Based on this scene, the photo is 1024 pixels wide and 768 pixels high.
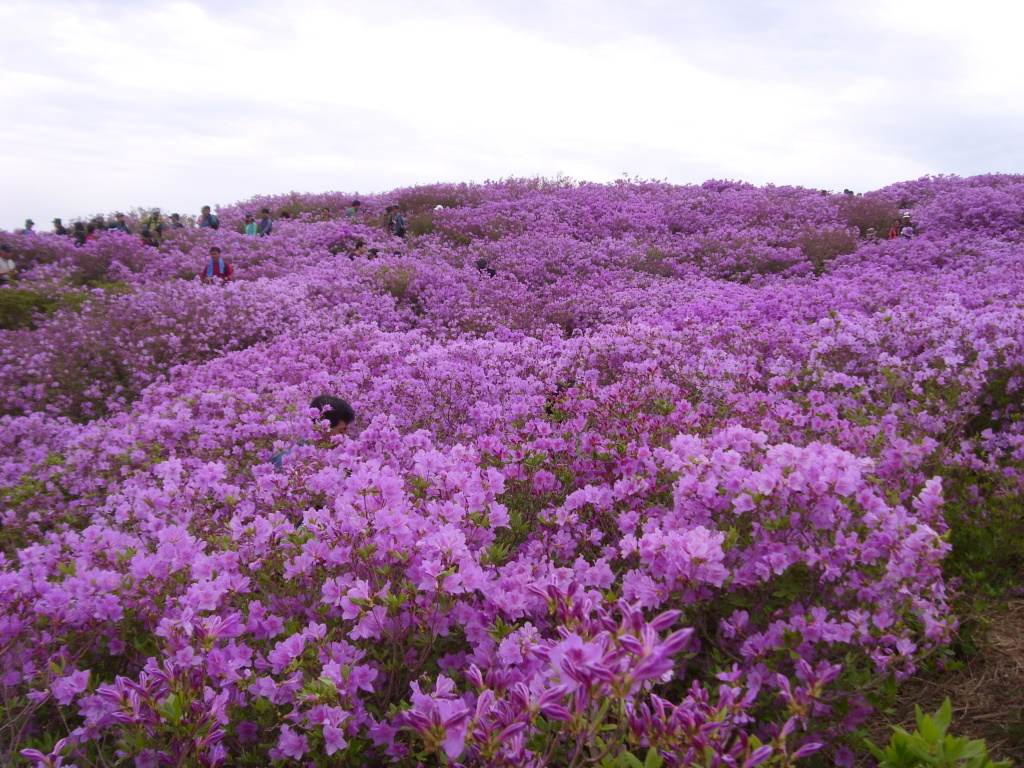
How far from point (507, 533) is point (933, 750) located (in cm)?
248

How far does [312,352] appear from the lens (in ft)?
34.7

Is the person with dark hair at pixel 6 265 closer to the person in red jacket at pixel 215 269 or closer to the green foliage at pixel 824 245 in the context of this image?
the person in red jacket at pixel 215 269

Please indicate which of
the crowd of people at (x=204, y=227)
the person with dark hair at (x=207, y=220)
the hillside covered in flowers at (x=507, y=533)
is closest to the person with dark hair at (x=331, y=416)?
the hillside covered in flowers at (x=507, y=533)

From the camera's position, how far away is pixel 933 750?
178cm

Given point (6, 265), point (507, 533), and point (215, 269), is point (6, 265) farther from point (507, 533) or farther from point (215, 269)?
point (507, 533)

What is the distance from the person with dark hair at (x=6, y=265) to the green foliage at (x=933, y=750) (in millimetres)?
20714

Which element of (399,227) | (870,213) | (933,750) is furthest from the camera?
(399,227)

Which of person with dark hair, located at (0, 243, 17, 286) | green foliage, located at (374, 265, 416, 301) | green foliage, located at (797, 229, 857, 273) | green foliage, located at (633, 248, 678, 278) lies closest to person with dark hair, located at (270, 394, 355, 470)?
green foliage, located at (374, 265, 416, 301)

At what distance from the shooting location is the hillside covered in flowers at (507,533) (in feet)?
7.06

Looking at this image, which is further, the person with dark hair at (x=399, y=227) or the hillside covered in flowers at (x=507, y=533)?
the person with dark hair at (x=399, y=227)

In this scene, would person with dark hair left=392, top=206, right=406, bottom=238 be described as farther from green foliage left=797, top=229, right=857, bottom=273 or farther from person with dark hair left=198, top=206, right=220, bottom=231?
green foliage left=797, top=229, right=857, bottom=273

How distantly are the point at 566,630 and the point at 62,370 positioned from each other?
12003 millimetres

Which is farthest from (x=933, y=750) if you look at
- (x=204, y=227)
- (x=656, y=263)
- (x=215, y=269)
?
(x=204, y=227)

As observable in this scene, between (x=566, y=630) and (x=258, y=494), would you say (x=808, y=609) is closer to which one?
(x=566, y=630)
